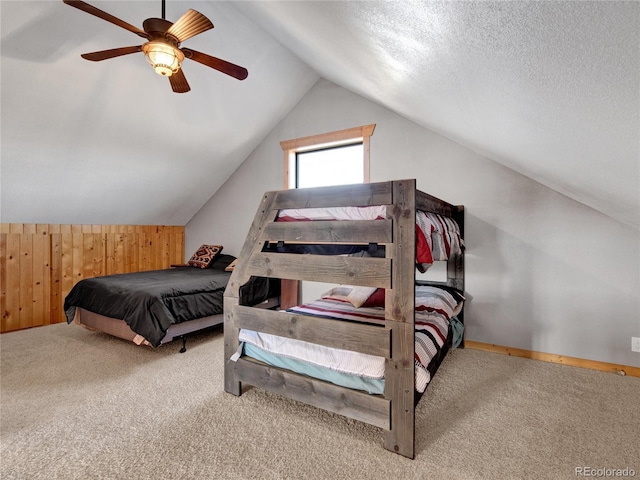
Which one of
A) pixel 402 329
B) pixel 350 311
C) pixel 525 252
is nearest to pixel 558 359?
pixel 525 252

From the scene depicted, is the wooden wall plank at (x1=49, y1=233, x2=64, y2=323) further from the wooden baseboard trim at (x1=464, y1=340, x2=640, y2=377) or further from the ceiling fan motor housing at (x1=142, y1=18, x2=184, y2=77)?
the wooden baseboard trim at (x1=464, y1=340, x2=640, y2=377)

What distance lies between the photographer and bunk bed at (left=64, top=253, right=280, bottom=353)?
9.07ft

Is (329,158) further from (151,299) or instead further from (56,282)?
(56,282)

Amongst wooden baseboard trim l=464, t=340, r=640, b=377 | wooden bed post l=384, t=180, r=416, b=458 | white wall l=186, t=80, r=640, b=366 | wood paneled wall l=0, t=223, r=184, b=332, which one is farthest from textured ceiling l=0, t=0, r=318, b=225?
wooden baseboard trim l=464, t=340, r=640, b=377

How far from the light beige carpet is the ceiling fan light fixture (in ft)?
7.01

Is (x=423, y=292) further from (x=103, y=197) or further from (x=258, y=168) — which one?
(x=103, y=197)

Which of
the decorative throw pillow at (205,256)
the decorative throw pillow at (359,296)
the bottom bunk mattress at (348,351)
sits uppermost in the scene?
the decorative throw pillow at (205,256)

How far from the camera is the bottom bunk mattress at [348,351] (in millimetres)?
1699

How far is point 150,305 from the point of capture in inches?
110

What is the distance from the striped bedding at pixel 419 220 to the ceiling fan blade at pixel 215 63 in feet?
3.37

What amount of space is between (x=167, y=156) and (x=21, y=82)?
1.54 m

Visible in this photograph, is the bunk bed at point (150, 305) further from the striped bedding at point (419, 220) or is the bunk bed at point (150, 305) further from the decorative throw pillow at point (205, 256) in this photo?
the striped bedding at point (419, 220)

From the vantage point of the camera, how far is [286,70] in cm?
365

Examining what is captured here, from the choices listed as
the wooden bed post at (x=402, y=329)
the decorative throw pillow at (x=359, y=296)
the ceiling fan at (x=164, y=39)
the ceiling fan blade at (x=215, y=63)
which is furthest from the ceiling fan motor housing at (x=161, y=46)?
the decorative throw pillow at (x=359, y=296)
